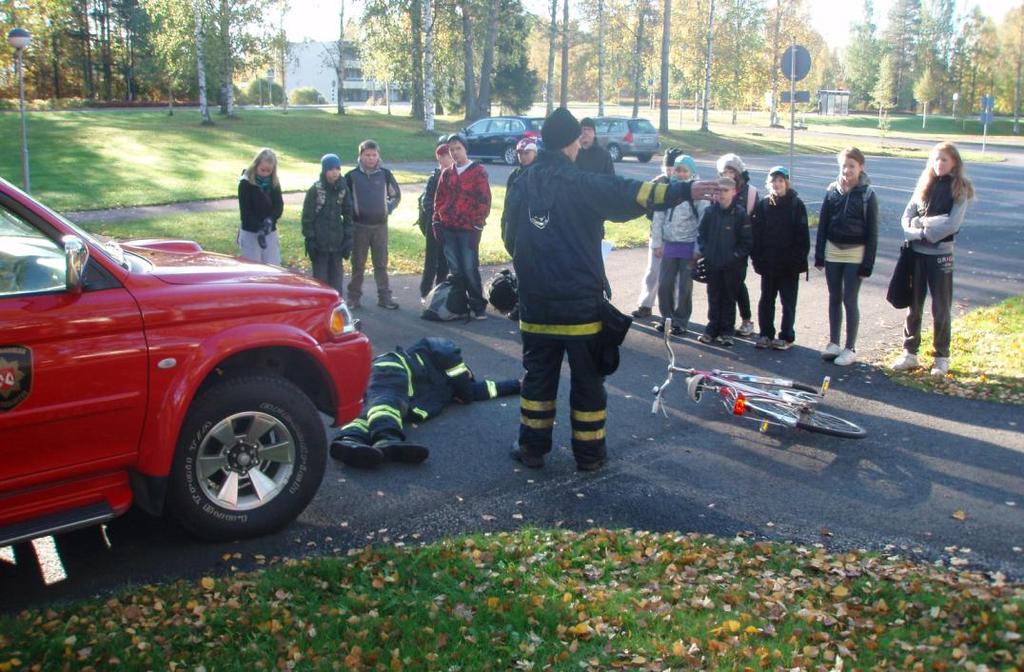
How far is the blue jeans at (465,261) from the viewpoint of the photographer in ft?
35.3

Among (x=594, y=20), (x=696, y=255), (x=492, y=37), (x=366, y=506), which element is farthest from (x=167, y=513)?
(x=594, y=20)

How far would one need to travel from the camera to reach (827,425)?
703cm

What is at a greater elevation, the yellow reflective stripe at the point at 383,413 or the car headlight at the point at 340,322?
the car headlight at the point at 340,322

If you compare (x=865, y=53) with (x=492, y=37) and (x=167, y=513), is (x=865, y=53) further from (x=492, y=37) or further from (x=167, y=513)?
(x=167, y=513)

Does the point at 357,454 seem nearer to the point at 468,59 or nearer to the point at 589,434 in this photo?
the point at 589,434

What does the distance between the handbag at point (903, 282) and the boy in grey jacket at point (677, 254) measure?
1948mm

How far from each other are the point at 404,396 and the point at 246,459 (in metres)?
2.25

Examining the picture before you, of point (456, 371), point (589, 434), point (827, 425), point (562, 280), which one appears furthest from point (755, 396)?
point (456, 371)

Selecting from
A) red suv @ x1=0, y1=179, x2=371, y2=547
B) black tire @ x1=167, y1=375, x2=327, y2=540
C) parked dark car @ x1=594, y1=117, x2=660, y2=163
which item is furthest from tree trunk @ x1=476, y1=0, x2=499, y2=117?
black tire @ x1=167, y1=375, x2=327, y2=540

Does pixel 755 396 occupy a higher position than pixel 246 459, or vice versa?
pixel 246 459

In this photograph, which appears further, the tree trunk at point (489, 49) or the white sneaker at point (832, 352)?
the tree trunk at point (489, 49)

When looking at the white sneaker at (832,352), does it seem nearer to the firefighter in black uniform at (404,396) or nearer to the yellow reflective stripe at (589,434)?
the firefighter in black uniform at (404,396)

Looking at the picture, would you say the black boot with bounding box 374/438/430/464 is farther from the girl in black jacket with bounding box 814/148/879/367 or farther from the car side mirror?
the girl in black jacket with bounding box 814/148/879/367

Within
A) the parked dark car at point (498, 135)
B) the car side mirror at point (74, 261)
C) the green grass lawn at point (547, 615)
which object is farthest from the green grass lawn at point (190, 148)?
the green grass lawn at point (547, 615)
